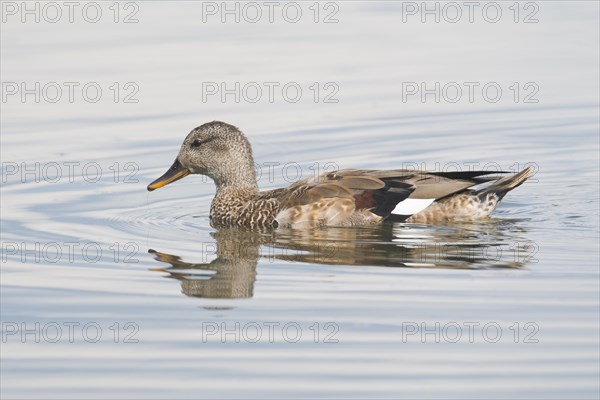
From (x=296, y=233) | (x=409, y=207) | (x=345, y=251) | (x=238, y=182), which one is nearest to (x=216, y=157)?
(x=238, y=182)

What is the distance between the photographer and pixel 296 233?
12.4 metres

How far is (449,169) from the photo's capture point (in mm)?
14609

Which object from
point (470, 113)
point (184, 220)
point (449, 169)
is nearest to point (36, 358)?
point (184, 220)

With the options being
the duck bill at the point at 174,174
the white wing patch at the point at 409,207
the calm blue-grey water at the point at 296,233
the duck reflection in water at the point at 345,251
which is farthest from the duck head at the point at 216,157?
the white wing patch at the point at 409,207

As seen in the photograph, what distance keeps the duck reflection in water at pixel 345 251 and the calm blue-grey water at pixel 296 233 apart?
44mm

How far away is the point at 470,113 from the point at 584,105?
4.53 feet

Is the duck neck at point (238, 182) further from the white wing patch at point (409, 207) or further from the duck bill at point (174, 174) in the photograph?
the white wing patch at point (409, 207)

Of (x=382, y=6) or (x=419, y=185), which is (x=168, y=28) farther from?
(x=419, y=185)

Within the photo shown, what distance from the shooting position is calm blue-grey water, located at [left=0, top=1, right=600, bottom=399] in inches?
323

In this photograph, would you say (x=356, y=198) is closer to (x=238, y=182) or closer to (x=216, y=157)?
(x=238, y=182)

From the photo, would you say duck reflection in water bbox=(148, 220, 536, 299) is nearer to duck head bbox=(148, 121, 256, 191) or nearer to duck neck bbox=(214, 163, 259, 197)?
duck neck bbox=(214, 163, 259, 197)

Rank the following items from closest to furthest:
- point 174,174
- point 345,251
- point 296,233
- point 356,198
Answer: point 345,251 → point 296,233 → point 356,198 → point 174,174

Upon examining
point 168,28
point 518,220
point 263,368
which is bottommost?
point 263,368

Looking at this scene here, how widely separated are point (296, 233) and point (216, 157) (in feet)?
4.66
